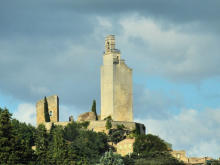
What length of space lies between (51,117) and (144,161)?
17.4 metres

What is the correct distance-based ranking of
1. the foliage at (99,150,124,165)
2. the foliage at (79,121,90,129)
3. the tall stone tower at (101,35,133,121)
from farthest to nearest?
the tall stone tower at (101,35,133,121) < the foliage at (79,121,90,129) < the foliage at (99,150,124,165)

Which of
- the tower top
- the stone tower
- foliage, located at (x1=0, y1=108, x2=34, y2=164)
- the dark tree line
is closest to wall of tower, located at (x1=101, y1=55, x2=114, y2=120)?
the tower top

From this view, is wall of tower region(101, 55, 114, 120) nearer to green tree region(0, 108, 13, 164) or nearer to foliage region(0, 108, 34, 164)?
foliage region(0, 108, 34, 164)

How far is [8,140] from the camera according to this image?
67.9m

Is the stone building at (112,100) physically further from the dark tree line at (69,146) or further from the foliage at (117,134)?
the dark tree line at (69,146)

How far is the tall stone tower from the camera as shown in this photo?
9225 centimetres

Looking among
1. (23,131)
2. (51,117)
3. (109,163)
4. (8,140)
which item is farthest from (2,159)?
(51,117)

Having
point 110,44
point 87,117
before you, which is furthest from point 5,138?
point 110,44

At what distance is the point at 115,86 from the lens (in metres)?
92.9

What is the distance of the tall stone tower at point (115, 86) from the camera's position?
303 ft

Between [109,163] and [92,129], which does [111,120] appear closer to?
[92,129]

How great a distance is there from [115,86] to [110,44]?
468cm

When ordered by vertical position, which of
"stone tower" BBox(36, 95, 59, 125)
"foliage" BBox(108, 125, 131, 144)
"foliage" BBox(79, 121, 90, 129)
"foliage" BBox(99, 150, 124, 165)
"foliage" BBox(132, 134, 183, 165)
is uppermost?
"stone tower" BBox(36, 95, 59, 125)

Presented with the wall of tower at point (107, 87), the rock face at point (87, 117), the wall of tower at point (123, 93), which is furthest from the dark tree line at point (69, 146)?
the wall of tower at point (123, 93)
